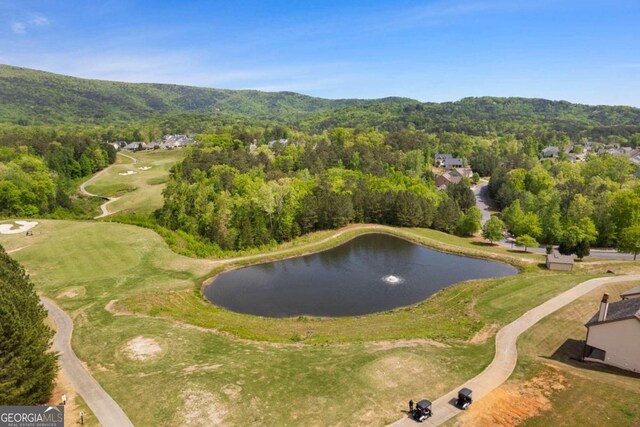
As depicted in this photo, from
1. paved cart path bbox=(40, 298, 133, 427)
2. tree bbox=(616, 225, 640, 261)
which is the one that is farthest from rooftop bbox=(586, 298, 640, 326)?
tree bbox=(616, 225, 640, 261)

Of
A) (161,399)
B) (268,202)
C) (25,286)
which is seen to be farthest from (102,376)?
(268,202)

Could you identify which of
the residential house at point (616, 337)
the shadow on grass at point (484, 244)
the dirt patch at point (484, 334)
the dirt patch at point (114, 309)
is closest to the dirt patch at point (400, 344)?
the dirt patch at point (484, 334)

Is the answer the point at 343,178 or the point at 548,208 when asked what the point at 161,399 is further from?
the point at 548,208

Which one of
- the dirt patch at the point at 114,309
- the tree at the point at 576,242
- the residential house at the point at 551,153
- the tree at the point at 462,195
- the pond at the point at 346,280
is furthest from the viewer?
the residential house at the point at 551,153

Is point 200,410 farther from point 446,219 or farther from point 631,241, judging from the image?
point 446,219

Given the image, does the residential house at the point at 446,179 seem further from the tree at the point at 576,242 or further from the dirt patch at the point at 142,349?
the dirt patch at the point at 142,349

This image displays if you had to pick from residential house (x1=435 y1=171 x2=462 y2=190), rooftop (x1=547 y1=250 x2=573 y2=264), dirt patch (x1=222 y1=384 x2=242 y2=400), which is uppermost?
residential house (x1=435 y1=171 x2=462 y2=190)

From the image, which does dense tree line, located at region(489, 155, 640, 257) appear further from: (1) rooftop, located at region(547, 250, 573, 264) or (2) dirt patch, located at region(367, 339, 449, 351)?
(2) dirt patch, located at region(367, 339, 449, 351)
